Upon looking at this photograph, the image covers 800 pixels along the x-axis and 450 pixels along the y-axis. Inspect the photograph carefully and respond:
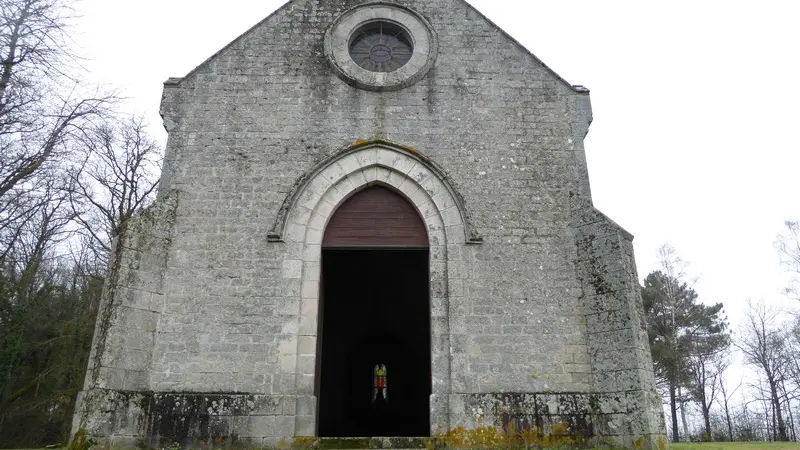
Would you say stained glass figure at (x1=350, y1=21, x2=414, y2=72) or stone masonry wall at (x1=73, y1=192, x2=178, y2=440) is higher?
stained glass figure at (x1=350, y1=21, x2=414, y2=72)

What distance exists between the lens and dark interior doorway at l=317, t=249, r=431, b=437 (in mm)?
14516

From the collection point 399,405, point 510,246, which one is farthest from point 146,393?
point 399,405

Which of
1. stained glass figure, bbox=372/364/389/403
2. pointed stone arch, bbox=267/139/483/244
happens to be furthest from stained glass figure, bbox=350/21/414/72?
stained glass figure, bbox=372/364/389/403

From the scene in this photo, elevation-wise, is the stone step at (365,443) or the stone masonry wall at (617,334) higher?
the stone masonry wall at (617,334)

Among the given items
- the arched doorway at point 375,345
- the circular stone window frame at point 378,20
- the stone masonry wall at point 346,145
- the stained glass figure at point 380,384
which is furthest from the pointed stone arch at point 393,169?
the stained glass figure at point 380,384

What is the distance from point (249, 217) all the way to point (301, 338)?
2.11 meters

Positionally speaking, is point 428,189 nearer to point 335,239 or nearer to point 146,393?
point 335,239

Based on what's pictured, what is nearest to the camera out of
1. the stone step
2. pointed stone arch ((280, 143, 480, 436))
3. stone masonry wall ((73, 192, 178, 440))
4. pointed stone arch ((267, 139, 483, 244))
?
stone masonry wall ((73, 192, 178, 440))

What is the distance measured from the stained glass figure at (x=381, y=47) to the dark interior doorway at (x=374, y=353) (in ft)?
17.9

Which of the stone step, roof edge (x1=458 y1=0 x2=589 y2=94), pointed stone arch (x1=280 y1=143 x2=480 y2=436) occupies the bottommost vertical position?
the stone step

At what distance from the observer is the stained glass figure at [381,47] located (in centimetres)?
1008

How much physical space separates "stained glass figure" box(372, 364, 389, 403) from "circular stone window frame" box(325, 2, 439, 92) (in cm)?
→ 1054

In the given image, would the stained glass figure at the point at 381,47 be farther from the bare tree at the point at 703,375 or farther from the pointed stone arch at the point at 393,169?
the bare tree at the point at 703,375

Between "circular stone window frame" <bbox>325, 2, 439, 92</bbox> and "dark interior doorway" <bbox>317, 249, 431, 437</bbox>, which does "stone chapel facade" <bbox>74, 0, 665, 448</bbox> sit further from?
"dark interior doorway" <bbox>317, 249, 431, 437</bbox>
